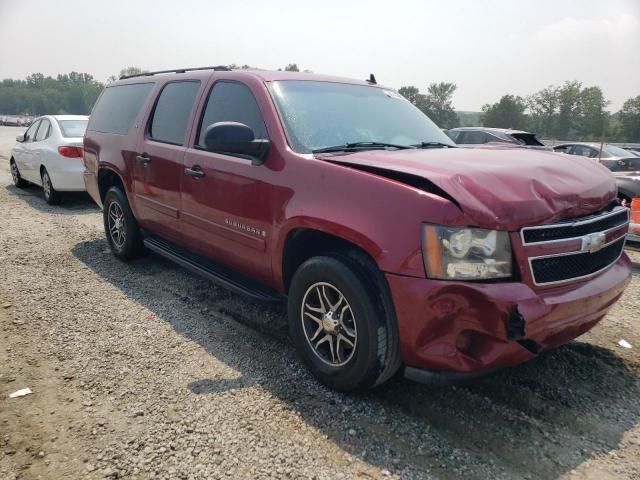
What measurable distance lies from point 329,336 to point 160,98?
3056 millimetres

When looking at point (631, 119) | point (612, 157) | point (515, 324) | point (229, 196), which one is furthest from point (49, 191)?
point (631, 119)

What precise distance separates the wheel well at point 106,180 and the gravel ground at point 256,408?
1.76 meters

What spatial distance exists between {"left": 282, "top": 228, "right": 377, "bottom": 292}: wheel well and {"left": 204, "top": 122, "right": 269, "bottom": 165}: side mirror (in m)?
0.61

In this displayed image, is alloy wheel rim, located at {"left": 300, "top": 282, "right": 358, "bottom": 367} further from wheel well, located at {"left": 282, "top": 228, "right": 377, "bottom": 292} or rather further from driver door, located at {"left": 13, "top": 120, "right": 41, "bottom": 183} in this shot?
driver door, located at {"left": 13, "top": 120, "right": 41, "bottom": 183}

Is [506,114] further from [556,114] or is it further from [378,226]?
[378,226]

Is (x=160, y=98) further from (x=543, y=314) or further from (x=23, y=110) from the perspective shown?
(x=23, y=110)

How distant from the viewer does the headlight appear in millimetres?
2297

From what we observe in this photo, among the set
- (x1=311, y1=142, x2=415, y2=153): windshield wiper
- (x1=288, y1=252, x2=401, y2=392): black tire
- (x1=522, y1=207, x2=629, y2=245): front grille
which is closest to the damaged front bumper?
(x1=288, y1=252, x2=401, y2=392): black tire

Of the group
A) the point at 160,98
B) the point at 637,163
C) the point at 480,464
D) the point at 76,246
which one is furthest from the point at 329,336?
the point at 637,163

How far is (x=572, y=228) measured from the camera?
250 cm

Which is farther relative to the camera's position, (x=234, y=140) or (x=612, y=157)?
(x=612, y=157)

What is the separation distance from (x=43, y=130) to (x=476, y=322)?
31.2 feet

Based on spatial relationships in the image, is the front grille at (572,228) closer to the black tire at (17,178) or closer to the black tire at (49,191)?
the black tire at (49,191)

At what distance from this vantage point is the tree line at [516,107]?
74062mm
